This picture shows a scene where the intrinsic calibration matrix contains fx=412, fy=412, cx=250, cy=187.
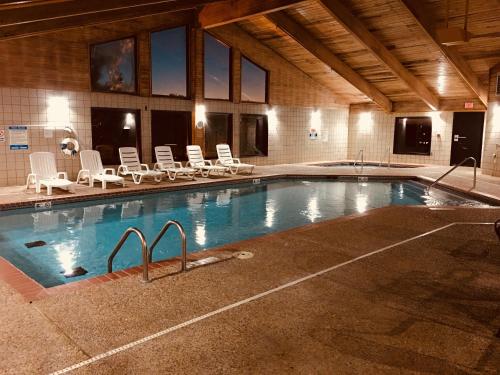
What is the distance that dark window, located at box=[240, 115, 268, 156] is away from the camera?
515 inches

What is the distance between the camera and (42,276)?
14.3ft

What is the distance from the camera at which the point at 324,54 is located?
11547mm

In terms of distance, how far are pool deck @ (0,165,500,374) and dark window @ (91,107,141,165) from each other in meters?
6.60

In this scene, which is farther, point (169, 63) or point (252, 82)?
point (252, 82)

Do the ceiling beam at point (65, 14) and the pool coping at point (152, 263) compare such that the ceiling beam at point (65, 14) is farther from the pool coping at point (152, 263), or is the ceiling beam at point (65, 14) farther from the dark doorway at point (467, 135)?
the dark doorway at point (467, 135)

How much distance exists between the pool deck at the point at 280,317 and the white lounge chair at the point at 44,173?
15.9 ft

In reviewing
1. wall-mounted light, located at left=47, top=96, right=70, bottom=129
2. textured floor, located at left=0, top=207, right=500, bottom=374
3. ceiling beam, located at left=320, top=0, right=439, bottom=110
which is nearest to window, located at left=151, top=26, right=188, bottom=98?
wall-mounted light, located at left=47, top=96, right=70, bottom=129

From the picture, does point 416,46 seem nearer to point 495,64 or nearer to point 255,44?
point 495,64

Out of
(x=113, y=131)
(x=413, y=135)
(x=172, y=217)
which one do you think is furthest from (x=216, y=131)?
(x=413, y=135)

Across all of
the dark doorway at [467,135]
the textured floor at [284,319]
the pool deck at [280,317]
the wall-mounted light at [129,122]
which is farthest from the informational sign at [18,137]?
the dark doorway at [467,135]

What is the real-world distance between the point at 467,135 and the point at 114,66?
36.9 ft

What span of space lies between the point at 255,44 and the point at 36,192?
7.84 meters

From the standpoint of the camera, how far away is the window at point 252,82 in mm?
12664

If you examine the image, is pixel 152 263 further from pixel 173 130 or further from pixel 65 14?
pixel 173 130
